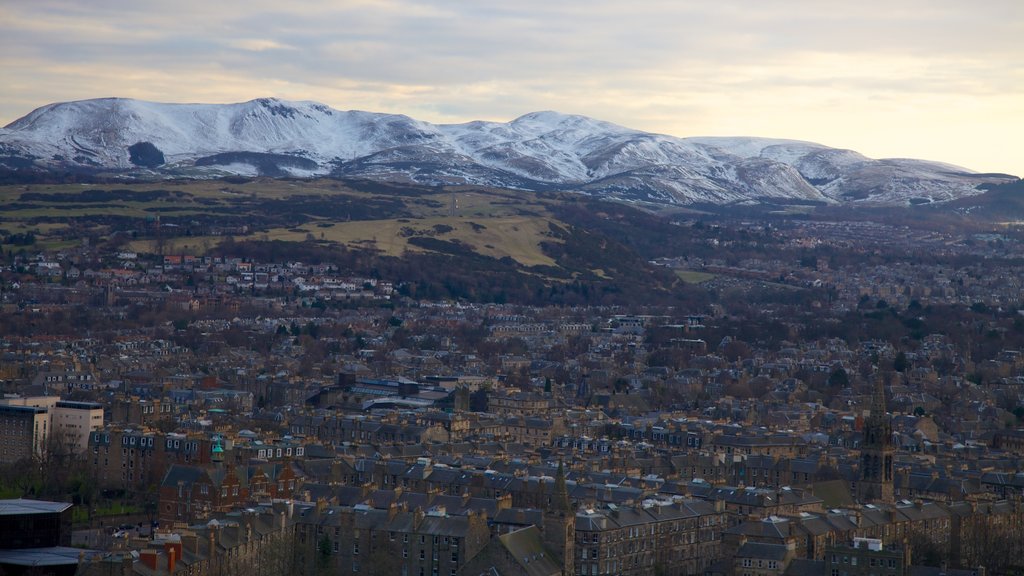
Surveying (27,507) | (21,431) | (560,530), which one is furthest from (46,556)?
(21,431)

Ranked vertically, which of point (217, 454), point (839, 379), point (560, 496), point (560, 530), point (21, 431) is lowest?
point (21, 431)

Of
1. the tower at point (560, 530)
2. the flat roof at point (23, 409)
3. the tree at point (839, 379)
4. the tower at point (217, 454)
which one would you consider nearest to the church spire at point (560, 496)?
the tower at point (560, 530)

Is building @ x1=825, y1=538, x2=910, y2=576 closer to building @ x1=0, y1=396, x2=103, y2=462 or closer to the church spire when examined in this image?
the church spire

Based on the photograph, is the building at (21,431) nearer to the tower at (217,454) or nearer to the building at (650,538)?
the tower at (217,454)

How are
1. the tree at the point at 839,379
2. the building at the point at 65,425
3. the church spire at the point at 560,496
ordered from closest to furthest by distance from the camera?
the church spire at the point at 560,496, the building at the point at 65,425, the tree at the point at 839,379

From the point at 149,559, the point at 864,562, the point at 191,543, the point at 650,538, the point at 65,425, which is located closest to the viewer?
the point at 149,559

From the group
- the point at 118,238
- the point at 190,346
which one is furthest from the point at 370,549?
the point at 118,238

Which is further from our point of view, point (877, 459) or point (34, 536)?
point (877, 459)

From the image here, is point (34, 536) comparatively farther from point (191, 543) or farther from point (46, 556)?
point (191, 543)
